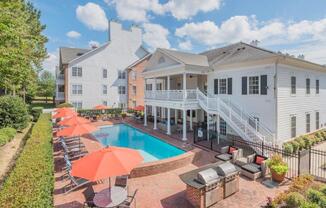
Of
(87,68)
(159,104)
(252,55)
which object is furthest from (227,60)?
(87,68)

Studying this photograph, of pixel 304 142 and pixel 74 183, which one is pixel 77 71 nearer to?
pixel 74 183

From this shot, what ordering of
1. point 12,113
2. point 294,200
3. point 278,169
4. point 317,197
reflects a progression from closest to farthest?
point 317,197
point 294,200
point 278,169
point 12,113

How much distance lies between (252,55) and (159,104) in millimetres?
10601

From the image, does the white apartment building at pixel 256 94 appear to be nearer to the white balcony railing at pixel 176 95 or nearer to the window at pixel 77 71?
the white balcony railing at pixel 176 95

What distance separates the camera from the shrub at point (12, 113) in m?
20.1

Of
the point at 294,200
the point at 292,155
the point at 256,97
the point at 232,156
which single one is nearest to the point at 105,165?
the point at 294,200

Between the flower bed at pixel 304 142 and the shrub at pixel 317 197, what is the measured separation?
7669mm

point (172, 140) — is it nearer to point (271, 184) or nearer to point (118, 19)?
point (271, 184)

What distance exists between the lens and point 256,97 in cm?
1556

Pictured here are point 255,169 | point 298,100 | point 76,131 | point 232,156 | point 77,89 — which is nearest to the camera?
point 255,169

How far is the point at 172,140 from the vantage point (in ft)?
59.8

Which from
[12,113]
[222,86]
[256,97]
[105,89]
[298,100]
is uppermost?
[105,89]

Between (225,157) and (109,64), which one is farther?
(109,64)

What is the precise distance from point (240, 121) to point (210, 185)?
8.22m
